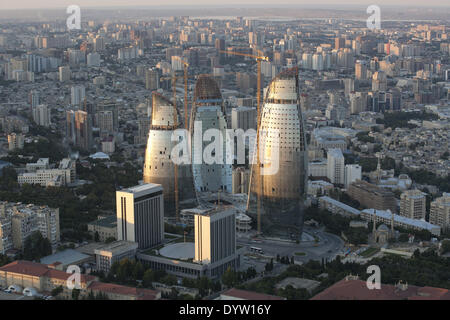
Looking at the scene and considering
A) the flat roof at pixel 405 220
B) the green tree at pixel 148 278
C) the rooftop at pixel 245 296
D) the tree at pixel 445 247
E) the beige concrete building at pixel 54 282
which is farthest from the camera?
the flat roof at pixel 405 220

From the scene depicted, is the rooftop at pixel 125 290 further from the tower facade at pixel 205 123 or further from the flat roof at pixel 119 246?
the tower facade at pixel 205 123

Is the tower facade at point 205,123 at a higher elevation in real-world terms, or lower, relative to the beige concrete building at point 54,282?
higher

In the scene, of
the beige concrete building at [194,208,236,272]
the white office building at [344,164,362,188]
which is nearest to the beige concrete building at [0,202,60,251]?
the beige concrete building at [194,208,236,272]

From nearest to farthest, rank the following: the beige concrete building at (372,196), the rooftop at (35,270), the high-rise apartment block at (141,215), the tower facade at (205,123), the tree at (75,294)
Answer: the tree at (75,294) < the rooftop at (35,270) < the high-rise apartment block at (141,215) < the tower facade at (205,123) < the beige concrete building at (372,196)

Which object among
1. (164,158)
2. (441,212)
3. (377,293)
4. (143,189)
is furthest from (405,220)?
(377,293)

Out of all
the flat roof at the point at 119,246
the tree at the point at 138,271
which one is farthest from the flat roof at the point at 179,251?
the tree at the point at 138,271

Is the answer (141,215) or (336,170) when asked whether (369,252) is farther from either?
(336,170)

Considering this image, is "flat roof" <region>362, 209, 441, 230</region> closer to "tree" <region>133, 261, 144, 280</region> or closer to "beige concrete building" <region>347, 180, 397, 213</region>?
"beige concrete building" <region>347, 180, 397, 213</region>

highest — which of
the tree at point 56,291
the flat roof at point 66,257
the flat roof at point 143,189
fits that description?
the flat roof at point 143,189
